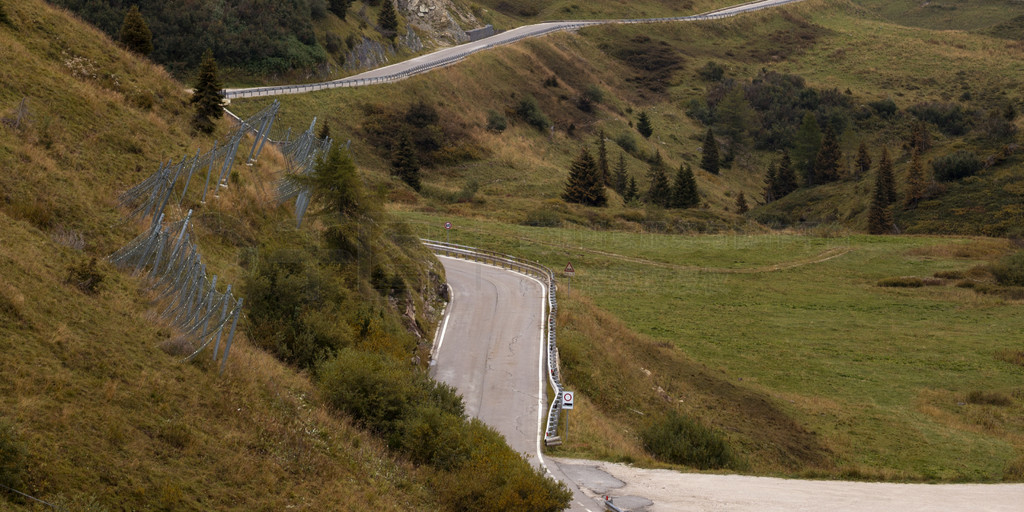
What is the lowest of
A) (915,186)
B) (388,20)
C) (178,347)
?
(915,186)

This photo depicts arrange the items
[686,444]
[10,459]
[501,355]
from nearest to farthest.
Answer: [10,459] < [686,444] < [501,355]

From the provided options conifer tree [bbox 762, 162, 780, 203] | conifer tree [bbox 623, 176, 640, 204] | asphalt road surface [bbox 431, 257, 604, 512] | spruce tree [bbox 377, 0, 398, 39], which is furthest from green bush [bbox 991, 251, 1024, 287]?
spruce tree [bbox 377, 0, 398, 39]

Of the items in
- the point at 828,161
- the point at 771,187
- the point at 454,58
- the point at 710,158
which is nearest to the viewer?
the point at 454,58

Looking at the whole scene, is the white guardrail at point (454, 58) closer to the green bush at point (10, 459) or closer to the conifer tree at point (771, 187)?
the green bush at point (10, 459)

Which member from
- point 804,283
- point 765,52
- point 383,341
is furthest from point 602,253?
point 765,52

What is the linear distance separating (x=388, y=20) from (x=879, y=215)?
57.6m

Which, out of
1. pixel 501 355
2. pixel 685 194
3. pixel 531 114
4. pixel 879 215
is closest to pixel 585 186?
pixel 685 194

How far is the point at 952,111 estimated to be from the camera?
12494cm

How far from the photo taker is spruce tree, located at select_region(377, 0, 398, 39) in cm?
9862

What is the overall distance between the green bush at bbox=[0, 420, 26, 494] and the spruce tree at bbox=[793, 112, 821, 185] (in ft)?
367

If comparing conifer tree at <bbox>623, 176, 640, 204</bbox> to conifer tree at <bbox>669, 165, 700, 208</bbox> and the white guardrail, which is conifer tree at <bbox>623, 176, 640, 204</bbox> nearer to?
conifer tree at <bbox>669, 165, 700, 208</bbox>

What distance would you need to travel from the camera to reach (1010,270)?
55.4 m

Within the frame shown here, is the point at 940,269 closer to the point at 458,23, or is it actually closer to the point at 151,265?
the point at 151,265

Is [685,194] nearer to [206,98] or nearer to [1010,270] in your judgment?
[1010,270]
